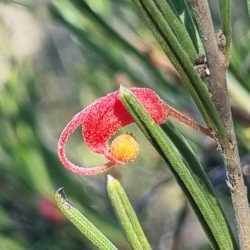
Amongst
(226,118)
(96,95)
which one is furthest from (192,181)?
(96,95)

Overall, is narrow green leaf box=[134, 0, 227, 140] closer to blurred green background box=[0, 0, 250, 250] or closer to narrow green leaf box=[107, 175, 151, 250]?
narrow green leaf box=[107, 175, 151, 250]

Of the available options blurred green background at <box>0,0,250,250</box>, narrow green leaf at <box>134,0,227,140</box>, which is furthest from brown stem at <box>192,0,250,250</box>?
blurred green background at <box>0,0,250,250</box>

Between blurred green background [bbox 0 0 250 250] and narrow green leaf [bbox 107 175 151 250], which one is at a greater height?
blurred green background [bbox 0 0 250 250]

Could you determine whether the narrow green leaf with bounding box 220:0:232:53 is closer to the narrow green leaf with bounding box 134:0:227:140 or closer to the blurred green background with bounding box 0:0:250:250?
the narrow green leaf with bounding box 134:0:227:140

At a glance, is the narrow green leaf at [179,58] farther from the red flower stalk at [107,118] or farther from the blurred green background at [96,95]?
the blurred green background at [96,95]

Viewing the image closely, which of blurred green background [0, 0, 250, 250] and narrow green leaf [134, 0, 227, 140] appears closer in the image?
narrow green leaf [134, 0, 227, 140]

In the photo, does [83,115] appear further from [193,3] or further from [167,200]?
[167,200]

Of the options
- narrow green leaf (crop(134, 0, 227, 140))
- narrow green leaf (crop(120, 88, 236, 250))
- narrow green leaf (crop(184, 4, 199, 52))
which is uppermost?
narrow green leaf (crop(184, 4, 199, 52))

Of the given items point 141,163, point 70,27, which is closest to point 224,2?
point 70,27
